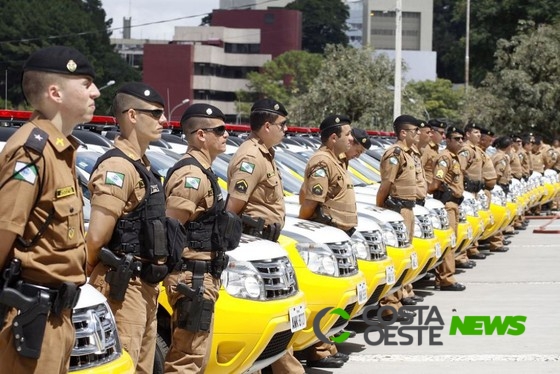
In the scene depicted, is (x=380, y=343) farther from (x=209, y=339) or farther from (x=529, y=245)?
(x=529, y=245)

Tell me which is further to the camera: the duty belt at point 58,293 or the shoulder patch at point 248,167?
the shoulder patch at point 248,167

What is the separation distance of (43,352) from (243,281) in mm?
3095

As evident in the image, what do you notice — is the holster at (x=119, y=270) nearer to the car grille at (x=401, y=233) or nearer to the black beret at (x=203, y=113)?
the black beret at (x=203, y=113)

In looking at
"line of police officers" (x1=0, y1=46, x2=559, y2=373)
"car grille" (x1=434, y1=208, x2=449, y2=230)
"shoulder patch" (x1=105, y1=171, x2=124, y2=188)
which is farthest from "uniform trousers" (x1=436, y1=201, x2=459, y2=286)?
"shoulder patch" (x1=105, y1=171, x2=124, y2=188)

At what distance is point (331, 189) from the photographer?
10.8 metres

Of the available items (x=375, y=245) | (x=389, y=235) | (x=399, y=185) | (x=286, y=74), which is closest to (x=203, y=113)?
(x=375, y=245)

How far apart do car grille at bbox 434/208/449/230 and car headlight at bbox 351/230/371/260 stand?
168 inches

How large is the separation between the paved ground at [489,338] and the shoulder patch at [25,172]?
18.5 ft

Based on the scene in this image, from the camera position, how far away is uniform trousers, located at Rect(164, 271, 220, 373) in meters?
6.93

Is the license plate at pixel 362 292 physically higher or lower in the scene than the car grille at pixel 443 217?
lower

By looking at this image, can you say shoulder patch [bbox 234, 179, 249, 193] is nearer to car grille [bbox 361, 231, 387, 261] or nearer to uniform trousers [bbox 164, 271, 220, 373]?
uniform trousers [bbox 164, 271, 220, 373]

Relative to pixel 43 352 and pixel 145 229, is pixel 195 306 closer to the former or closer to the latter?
pixel 145 229

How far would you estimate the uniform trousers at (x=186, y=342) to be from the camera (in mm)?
6926

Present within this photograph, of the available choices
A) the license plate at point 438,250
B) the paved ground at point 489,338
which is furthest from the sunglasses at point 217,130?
the license plate at point 438,250
